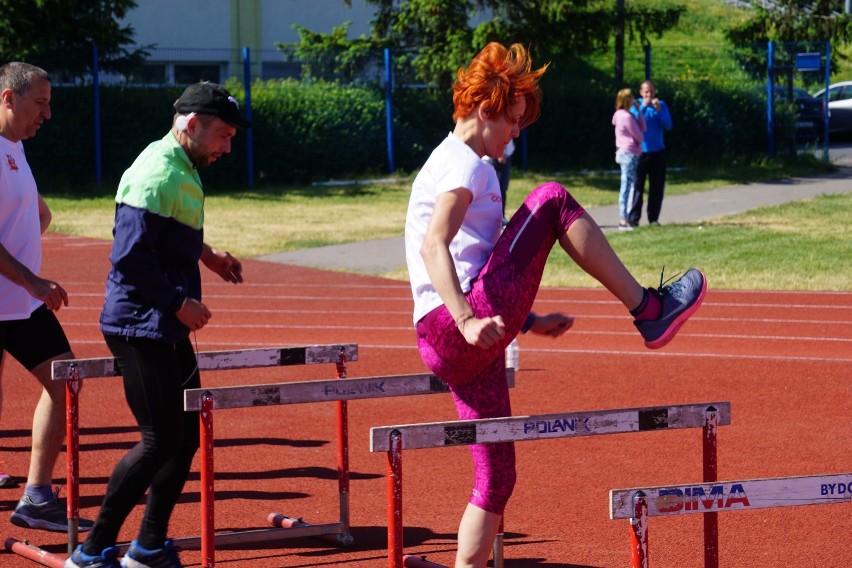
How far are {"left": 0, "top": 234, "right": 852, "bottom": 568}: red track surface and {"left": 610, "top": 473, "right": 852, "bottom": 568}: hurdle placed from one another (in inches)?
67.9

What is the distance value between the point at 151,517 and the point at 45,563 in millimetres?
638

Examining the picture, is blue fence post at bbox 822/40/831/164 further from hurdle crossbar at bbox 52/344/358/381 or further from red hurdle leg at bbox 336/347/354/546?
hurdle crossbar at bbox 52/344/358/381

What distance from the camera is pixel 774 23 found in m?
33.9

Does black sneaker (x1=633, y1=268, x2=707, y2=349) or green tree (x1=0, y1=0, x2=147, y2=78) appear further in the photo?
green tree (x1=0, y1=0, x2=147, y2=78)

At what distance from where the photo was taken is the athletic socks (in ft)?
14.7

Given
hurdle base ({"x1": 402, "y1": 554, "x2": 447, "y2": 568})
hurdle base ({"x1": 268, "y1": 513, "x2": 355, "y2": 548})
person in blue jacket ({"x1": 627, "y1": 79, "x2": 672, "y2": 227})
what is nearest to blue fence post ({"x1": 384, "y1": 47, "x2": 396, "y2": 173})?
person in blue jacket ({"x1": 627, "y1": 79, "x2": 672, "y2": 227})

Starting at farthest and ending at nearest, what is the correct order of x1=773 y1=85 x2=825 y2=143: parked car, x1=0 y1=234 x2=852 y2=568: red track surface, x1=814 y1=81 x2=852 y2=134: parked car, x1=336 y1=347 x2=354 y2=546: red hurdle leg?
x1=814 y1=81 x2=852 y2=134: parked car < x1=773 y1=85 x2=825 y2=143: parked car < x1=0 y1=234 x2=852 y2=568: red track surface < x1=336 y1=347 x2=354 y2=546: red hurdle leg

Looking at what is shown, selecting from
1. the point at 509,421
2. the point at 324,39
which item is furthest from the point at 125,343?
the point at 324,39

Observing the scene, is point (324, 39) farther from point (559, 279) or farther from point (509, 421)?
point (509, 421)

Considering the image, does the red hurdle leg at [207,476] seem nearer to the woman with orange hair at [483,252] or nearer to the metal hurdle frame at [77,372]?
the metal hurdle frame at [77,372]

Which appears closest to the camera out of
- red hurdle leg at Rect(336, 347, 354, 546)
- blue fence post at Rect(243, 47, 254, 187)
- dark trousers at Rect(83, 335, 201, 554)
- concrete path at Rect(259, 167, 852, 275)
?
dark trousers at Rect(83, 335, 201, 554)

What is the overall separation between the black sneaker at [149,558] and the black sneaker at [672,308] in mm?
2050

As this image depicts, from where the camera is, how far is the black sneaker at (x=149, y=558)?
503 cm

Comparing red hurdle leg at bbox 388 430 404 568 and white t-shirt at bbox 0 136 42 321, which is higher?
white t-shirt at bbox 0 136 42 321
